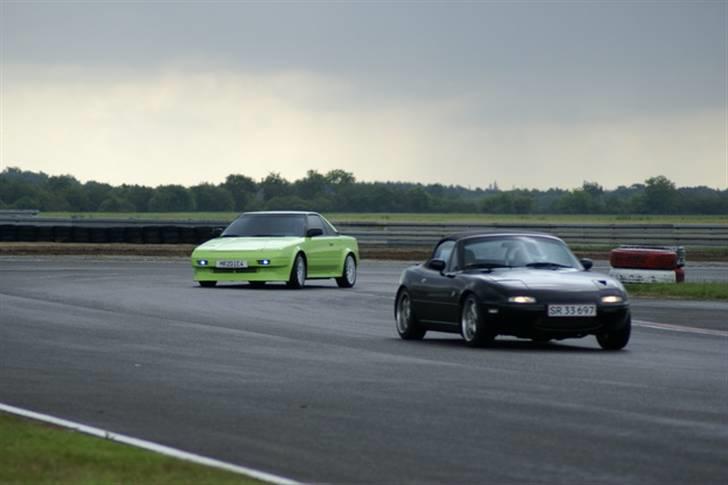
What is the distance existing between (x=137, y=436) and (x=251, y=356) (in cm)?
577

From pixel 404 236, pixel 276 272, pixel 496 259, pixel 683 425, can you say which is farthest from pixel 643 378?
pixel 404 236

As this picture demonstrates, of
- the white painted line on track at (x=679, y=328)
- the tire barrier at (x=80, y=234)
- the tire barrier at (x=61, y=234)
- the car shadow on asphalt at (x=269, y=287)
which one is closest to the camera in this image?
the white painted line on track at (x=679, y=328)

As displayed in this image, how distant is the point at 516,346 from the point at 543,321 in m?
0.90

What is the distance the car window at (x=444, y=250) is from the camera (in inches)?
724

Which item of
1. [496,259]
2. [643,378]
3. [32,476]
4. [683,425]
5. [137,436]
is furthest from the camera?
[496,259]

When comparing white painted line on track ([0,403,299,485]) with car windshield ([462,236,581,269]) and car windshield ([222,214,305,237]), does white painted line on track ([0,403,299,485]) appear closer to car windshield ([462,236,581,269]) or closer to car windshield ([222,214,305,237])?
car windshield ([462,236,581,269])

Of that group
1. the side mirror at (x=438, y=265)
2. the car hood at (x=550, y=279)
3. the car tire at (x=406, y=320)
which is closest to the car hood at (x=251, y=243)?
the car tire at (x=406, y=320)

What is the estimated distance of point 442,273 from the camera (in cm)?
1798

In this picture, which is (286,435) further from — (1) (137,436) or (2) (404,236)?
(2) (404,236)

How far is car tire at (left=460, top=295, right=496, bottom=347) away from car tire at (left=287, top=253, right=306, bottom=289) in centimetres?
1222

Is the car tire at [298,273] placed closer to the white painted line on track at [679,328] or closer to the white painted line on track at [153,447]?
the white painted line on track at [679,328]

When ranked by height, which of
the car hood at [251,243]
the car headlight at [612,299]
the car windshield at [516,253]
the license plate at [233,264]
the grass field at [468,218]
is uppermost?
the car windshield at [516,253]

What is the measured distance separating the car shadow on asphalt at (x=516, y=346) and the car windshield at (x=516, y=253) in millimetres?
843

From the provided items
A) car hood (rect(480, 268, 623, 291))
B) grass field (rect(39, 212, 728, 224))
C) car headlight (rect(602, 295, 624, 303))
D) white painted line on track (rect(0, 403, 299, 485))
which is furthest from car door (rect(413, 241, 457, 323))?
grass field (rect(39, 212, 728, 224))
